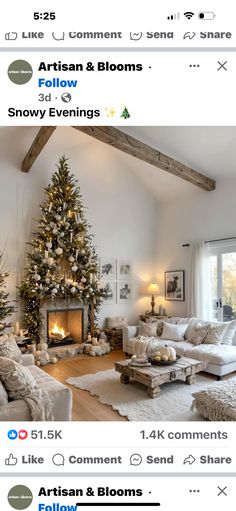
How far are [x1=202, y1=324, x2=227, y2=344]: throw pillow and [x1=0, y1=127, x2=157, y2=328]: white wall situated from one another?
2239 millimetres

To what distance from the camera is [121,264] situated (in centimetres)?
614

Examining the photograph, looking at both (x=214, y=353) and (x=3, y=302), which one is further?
(x=3, y=302)

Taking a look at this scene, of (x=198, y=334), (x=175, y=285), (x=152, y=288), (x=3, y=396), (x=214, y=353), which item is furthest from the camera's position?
(x=152, y=288)

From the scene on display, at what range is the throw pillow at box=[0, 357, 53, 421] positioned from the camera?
1.88 meters

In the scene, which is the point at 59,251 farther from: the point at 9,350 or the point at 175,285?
the point at 175,285

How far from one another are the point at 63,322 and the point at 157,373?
2972 millimetres

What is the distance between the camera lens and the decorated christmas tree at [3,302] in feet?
14.4
